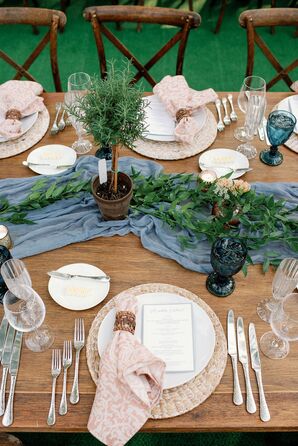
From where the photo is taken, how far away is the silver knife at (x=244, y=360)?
1109 millimetres

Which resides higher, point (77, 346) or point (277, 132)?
point (277, 132)

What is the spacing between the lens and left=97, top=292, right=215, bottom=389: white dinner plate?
3.76 ft

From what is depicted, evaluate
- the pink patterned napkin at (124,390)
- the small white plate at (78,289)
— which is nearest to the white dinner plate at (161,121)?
the small white plate at (78,289)

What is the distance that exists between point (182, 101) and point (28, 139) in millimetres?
620

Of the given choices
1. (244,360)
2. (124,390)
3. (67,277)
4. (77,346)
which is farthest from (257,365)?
(67,277)

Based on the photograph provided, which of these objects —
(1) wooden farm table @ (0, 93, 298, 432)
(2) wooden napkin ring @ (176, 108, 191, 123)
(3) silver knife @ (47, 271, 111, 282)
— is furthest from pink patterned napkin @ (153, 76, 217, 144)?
(3) silver knife @ (47, 271, 111, 282)

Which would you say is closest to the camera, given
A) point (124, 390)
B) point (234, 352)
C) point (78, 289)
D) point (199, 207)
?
point (124, 390)

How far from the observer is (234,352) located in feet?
3.94

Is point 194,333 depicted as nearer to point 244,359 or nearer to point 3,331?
point 244,359

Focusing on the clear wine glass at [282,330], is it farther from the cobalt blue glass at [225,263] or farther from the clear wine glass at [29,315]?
the clear wine glass at [29,315]

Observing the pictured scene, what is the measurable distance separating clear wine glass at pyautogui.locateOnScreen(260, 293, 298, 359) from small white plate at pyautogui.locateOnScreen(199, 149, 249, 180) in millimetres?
558

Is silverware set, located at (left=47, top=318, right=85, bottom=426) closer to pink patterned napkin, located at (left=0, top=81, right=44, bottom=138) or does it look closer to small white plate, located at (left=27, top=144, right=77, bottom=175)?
small white plate, located at (left=27, top=144, right=77, bottom=175)

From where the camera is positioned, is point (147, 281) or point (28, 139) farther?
point (28, 139)

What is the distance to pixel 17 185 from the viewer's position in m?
1.58
